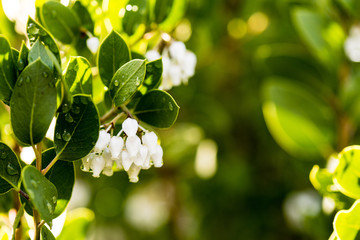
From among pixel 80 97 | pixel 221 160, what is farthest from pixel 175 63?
pixel 221 160

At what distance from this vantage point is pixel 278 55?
74.6 inches

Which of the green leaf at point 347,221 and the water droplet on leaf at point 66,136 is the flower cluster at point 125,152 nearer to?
the water droplet on leaf at point 66,136

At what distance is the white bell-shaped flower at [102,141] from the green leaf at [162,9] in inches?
15.0

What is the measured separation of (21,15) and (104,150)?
437mm

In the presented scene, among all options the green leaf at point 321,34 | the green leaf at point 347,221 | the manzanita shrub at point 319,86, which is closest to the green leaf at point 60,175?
the green leaf at point 347,221

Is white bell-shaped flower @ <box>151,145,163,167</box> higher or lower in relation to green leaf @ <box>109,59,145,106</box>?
lower

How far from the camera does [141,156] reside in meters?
0.93

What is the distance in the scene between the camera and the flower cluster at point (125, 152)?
907 mm

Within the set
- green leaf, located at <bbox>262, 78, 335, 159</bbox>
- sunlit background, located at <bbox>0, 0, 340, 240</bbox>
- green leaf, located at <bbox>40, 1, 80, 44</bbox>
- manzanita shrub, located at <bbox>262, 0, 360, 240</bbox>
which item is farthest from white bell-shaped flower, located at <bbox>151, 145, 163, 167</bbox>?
sunlit background, located at <bbox>0, 0, 340, 240</bbox>

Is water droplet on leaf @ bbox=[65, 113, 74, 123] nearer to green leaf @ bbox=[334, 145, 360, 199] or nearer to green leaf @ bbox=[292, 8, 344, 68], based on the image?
green leaf @ bbox=[334, 145, 360, 199]

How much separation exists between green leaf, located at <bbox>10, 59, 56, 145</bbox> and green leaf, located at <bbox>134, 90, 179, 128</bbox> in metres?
0.22

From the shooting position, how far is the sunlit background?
2.07m

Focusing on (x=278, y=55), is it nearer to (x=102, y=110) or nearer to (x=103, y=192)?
(x=102, y=110)

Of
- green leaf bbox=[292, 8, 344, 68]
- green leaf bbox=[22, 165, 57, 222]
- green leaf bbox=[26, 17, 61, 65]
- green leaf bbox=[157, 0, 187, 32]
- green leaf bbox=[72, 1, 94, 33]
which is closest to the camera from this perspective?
green leaf bbox=[22, 165, 57, 222]
